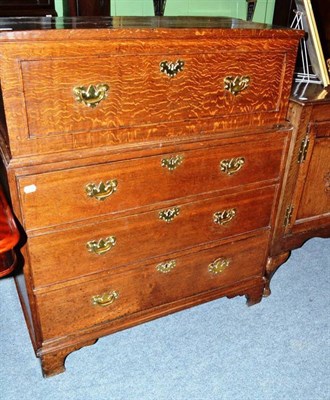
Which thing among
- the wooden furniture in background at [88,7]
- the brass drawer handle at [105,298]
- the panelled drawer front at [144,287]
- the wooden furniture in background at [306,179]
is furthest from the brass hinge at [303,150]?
the wooden furniture in background at [88,7]

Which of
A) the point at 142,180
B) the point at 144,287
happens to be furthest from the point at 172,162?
the point at 144,287

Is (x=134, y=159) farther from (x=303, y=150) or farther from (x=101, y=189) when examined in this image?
(x=303, y=150)

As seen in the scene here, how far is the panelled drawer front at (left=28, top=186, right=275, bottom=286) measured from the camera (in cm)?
138

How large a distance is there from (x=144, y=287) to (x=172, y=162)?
53cm

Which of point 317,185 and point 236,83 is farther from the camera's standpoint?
point 317,185

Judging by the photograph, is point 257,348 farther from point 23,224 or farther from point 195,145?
point 23,224

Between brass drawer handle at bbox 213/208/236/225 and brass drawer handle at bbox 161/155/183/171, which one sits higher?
brass drawer handle at bbox 161/155/183/171

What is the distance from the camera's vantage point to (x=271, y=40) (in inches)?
55.0

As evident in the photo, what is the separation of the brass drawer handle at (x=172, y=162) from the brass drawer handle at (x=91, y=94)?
313 millimetres

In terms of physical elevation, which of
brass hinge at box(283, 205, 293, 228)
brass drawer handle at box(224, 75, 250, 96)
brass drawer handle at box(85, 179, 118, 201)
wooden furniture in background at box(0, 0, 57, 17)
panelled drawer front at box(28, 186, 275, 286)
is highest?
wooden furniture in background at box(0, 0, 57, 17)

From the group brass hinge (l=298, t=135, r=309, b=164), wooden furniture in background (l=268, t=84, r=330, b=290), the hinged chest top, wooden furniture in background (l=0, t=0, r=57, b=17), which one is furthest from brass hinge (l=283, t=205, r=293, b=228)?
wooden furniture in background (l=0, t=0, r=57, b=17)

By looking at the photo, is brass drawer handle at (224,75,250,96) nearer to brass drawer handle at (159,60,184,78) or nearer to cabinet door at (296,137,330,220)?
brass drawer handle at (159,60,184,78)

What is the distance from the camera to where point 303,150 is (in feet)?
5.67

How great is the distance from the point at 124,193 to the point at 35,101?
42 cm
